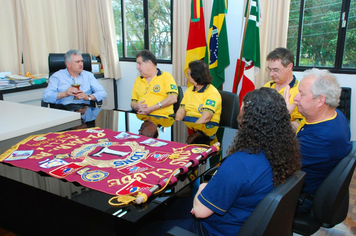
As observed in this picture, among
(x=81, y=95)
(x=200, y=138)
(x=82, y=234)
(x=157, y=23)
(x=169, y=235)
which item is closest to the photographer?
(x=169, y=235)

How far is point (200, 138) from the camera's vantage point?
5.99 ft

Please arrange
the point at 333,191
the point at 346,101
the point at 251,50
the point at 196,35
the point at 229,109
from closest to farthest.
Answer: the point at 333,191, the point at 229,109, the point at 346,101, the point at 251,50, the point at 196,35

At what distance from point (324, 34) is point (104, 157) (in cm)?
325

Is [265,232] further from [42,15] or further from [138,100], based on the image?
[42,15]

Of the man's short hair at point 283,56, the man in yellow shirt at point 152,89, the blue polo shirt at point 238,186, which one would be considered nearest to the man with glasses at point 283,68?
the man's short hair at point 283,56

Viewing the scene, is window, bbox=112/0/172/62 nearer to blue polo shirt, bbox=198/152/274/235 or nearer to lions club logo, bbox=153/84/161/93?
lions club logo, bbox=153/84/161/93

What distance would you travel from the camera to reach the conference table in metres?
1.06

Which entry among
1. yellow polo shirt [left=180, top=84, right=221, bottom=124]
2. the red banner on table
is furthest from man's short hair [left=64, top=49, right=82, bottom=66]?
the red banner on table

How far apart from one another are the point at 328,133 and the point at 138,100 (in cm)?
208

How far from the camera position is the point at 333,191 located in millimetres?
1290

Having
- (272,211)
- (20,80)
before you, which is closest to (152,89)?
(20,80)

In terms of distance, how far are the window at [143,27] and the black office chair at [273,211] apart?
4.10m

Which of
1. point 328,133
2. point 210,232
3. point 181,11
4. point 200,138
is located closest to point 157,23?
point 181,11

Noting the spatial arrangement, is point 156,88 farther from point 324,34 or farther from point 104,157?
point 324,34
